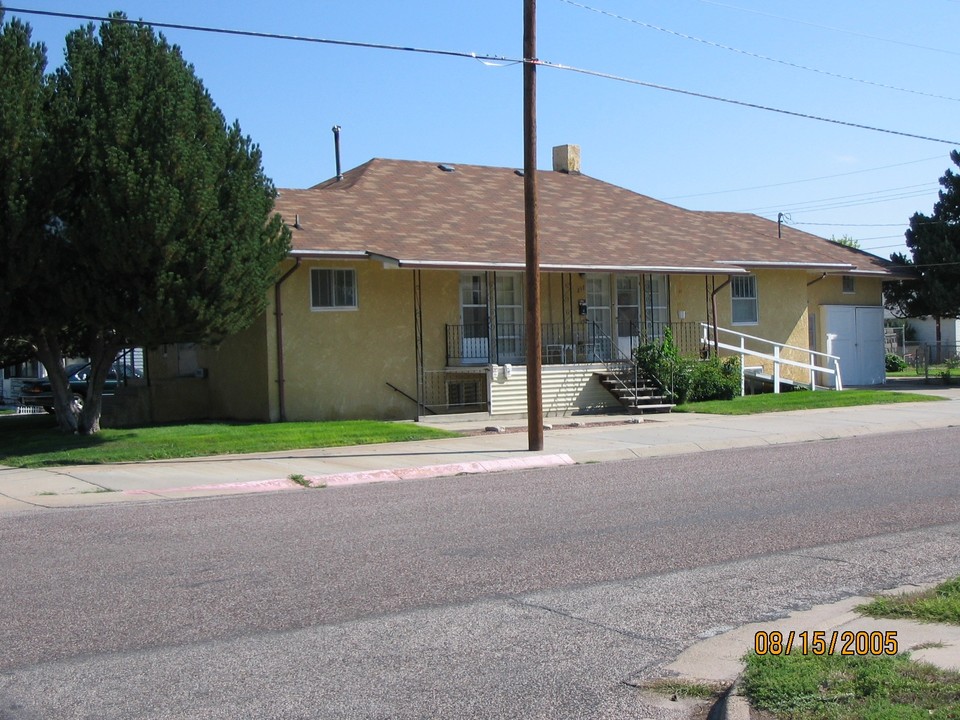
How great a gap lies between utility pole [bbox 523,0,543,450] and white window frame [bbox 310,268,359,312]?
635 centimetres

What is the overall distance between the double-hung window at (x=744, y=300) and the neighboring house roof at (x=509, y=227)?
0.80 meters

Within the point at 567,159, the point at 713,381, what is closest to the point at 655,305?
the point at 713,381

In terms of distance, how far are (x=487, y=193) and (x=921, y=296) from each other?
51.7 feet

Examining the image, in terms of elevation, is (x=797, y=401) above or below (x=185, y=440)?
above

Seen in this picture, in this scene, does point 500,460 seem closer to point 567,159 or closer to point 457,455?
point 457,455

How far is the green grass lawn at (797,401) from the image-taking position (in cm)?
2398

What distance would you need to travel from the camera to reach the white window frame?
2270cm

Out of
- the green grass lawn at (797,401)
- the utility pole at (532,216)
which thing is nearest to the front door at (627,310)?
the green grass lawn at (797,401)

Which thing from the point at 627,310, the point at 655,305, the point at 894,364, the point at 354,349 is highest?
the point at 655,305

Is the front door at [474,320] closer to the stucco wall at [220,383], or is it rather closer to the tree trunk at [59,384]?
the stucco wall at [220,383]

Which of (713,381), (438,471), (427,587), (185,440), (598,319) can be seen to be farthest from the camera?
(598,319)
